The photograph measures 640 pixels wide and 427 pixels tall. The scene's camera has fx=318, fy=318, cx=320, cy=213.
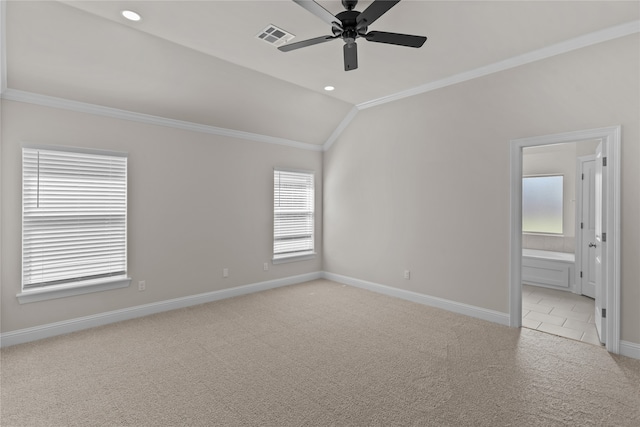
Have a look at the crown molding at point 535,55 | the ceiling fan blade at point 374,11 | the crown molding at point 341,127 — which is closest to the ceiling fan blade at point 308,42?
the ceiling fan blade at point 374,11

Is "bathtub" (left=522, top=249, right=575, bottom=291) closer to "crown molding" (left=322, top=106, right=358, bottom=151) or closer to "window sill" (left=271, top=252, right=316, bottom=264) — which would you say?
"window sill" (left=271, top=252, right=316, bottom=264)

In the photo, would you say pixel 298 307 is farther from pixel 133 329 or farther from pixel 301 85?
pixel 301 85

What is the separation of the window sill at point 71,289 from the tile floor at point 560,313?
4.83 metres

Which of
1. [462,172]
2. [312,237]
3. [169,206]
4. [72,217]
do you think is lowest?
[312,237]

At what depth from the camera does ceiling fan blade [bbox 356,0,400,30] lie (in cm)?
204

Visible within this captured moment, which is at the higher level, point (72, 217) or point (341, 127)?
point (341, 127)

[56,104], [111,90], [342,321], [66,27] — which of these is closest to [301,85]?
[111,90]

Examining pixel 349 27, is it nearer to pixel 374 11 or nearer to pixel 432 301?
pixel 374 11

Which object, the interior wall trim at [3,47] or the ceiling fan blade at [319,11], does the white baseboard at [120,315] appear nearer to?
the interior wall trim at [3,47]

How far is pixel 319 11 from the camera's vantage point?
218 centimetres

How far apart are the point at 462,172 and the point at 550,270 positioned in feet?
9.08

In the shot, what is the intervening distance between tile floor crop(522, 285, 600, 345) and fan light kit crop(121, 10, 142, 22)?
→ 5.04 meters

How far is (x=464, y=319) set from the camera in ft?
12.7

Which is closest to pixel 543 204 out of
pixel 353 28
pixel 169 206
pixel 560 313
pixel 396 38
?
pixel 560 313
